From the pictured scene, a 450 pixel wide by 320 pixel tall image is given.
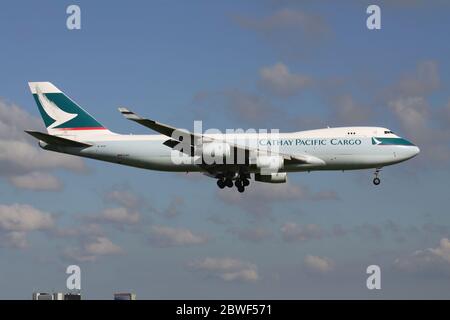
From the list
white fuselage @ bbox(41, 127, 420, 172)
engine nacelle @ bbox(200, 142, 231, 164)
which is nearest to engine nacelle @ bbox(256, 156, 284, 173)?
white fuselage @ bbox(41, 127, 420, 172)

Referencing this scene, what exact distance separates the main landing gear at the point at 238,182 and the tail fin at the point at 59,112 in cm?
1333

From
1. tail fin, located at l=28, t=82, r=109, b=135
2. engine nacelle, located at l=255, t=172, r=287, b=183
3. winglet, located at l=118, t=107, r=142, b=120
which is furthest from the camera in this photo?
tail fin, located at l=28, t=82, r=109, b=135

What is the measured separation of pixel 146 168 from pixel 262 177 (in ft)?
36.8

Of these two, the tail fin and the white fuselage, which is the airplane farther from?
the tail fin

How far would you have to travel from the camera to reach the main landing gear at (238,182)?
3113 inches

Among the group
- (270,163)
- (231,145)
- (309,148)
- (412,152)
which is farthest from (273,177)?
(412,152)

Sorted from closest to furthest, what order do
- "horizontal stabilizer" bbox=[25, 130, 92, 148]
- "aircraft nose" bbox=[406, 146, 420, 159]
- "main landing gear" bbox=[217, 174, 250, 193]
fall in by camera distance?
"aircraft nose" bbox=[406, 146, 420, 159] < "horizontal stabilizer" bbox=[25, 130, 92, 148] < "main landing gear" bbox=[217, 174, 250, 193]

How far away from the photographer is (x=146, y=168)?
80.4 meters

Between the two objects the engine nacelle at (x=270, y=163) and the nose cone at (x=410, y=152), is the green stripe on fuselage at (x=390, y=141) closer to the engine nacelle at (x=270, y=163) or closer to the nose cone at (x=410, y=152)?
the nose cone at (x=410, y=152)

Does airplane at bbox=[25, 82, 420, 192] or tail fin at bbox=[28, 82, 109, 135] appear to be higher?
tail fin at bbox=[28, 82, 109, 135]

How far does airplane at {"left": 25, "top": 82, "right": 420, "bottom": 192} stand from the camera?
2950 inches

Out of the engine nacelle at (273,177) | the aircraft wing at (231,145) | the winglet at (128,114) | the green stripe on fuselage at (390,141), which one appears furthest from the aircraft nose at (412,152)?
the winglet at (128,114)
